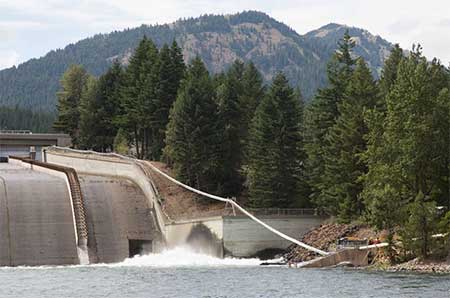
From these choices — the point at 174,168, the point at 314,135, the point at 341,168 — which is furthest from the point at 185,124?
the point at 341,168

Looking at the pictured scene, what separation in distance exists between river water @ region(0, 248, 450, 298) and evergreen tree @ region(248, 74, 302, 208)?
33.7 feet

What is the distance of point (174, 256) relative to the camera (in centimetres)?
7469

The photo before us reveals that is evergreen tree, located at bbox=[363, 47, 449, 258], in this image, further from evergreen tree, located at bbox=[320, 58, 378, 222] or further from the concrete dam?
the concrete dam

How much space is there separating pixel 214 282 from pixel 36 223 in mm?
30103

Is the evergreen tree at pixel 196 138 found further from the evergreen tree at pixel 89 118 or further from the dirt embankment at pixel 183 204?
the evergreen tree at pixel 89 118

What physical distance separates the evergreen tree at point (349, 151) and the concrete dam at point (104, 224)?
3.66 m

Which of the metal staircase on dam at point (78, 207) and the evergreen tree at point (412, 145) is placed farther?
the metal staircase on dam at point (78, 207)

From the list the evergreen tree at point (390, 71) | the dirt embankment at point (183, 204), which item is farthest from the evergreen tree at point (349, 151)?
the dirt embankment at point (183, 204)

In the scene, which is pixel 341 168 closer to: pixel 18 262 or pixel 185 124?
pixel 185 124

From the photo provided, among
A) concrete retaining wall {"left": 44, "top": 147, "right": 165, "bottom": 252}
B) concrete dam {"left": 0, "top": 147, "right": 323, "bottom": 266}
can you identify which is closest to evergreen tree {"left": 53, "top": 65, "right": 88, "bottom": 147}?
concrete retaining wall {"left": 44, "top": 147, "right": 165, "bottom": 252}

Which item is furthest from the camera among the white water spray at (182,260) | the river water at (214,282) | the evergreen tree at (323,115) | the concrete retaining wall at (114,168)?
the concrete retaining wall at (114,168)

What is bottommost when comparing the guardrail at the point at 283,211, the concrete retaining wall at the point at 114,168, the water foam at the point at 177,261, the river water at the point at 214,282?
the water foam at the point at 177,261

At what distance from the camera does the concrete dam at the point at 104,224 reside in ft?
233

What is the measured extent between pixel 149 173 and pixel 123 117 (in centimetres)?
1671
